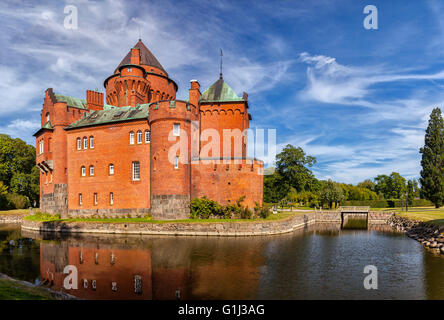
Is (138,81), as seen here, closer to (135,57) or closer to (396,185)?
(135,57)

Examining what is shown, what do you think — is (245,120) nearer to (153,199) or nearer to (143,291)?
(153,199)

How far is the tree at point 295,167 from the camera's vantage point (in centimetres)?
5605

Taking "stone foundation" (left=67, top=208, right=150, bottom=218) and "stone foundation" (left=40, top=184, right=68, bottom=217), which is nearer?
"stone foundation" (left=67, top=208, right=150, bottom=218)

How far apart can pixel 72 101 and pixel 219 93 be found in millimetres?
19543

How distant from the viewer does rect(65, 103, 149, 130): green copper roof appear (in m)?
31.2

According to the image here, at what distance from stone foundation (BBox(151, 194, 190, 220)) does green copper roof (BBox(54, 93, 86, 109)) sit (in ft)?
58.3

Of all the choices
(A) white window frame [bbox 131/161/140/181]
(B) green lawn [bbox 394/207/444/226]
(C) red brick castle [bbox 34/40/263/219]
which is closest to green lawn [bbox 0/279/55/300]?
(C) red brick castle [bbox 34/40/263/219]

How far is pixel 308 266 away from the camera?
15.2 metres

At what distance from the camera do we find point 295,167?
184 ft

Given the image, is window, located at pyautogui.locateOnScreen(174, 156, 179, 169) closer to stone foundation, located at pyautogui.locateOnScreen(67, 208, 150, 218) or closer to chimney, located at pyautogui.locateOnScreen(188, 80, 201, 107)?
stone foundation, located at pyautogui.locateOnScreen(67, 208, 150, 218)

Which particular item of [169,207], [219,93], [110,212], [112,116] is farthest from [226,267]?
[112,116]

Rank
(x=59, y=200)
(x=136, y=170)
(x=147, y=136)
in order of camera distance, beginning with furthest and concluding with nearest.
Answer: (x=59, y=200), (x=136, y=170), (x=147, y=136)

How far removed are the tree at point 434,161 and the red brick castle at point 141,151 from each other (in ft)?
83.7
